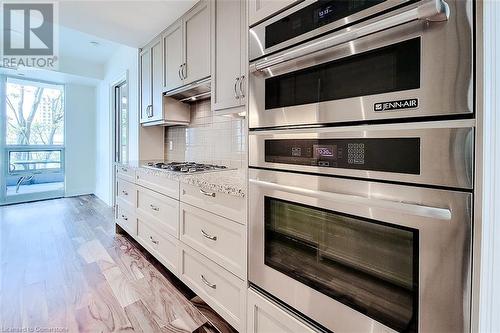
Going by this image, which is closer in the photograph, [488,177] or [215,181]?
[488,177]

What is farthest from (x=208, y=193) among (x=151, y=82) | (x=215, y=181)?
(x=151, y=82)

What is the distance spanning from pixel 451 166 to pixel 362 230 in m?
0.32

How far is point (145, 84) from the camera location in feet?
9.61

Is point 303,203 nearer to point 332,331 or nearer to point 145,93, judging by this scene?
point 332,331

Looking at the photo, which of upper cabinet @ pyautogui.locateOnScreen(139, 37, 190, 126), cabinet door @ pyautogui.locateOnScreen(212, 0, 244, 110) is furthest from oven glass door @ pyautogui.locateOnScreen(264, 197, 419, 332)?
upper cabinet @ pyautogui.locateOnScreen(139, 37, 190, 126)

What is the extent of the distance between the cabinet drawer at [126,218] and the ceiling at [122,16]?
6.45 ft

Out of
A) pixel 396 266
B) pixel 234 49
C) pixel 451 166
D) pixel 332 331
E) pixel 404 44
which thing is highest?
pixel 234 49

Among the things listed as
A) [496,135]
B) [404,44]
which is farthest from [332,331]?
[404,44]

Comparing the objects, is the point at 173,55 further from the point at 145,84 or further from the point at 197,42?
the point at 145,84

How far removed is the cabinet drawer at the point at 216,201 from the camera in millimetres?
1295

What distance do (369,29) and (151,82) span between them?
2656 mm

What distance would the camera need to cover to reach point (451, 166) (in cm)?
62

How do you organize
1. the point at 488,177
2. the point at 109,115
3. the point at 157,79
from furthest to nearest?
the point at 109,115
the point at 157,79
the point at 488,177

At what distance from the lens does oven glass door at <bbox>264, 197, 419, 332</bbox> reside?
72cm
